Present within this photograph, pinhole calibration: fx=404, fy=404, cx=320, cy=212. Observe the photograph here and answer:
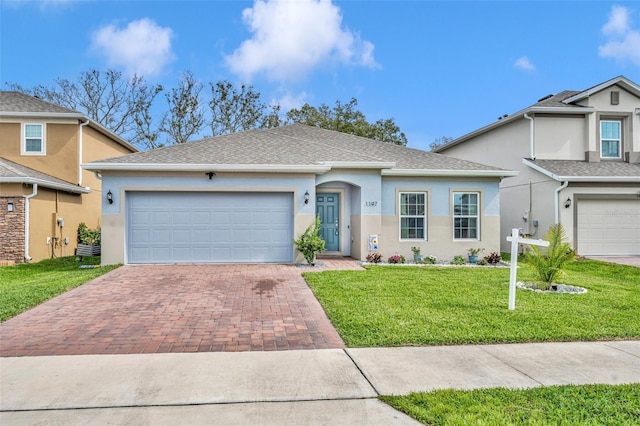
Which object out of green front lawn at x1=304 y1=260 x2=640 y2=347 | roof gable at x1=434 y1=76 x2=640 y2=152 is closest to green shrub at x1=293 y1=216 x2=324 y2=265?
green front lawn at x1=304 y1=260 x2=640 y2=347

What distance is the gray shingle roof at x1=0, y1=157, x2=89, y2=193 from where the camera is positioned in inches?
509

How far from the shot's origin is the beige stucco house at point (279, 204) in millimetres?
11742

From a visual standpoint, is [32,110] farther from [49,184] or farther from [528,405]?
[528,405]

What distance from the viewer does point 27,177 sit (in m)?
13.0

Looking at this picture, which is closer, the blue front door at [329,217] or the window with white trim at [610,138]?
the blue front door at [329,217]

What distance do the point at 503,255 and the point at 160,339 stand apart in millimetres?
14125

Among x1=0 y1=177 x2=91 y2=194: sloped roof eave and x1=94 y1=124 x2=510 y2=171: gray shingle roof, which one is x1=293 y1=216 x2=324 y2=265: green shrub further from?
x1=0 y1=177 x2=91 y2=194: sloped roof eave

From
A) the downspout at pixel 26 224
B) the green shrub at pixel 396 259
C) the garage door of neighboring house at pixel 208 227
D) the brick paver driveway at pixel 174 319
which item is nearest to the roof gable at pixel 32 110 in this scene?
the downspout at pixel 26 224

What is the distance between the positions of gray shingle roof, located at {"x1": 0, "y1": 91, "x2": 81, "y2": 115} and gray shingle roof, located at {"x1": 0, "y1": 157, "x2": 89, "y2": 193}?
2.11 m

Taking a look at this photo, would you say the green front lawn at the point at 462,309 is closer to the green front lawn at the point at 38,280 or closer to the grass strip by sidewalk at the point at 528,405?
the grass strip by sidewalk at the point at 528,405

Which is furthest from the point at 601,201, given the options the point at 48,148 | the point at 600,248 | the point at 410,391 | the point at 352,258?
the point at 48,148

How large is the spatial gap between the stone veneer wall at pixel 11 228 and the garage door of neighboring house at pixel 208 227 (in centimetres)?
450

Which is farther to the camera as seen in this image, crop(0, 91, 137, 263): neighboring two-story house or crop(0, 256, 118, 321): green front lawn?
crop(0, 91, 137, 263): neighboring two-story house

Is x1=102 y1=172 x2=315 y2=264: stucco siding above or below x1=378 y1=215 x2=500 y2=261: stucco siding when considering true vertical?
above
